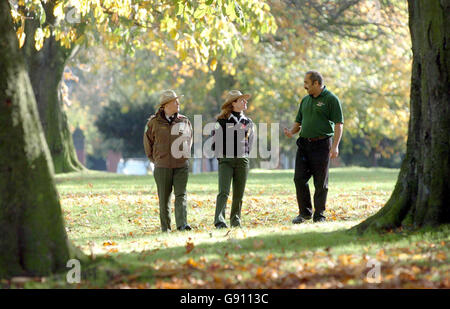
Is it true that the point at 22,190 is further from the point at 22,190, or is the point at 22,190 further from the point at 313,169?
the point at 313,169

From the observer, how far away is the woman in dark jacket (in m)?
11.6

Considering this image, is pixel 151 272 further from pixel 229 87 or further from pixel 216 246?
pixel 229 87

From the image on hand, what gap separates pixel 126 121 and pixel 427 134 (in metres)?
45.4

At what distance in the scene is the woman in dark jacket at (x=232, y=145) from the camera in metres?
11.6

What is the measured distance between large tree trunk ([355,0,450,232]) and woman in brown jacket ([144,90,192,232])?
316 cm

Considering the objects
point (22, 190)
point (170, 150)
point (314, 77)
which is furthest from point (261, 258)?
point (314, 77)

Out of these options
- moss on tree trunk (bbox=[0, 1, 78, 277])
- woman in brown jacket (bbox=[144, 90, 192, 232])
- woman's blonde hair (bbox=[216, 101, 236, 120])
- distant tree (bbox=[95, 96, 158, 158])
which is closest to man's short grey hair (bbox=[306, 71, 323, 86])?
woman's blonde hair (bbox=[216, 101, 236, 120])

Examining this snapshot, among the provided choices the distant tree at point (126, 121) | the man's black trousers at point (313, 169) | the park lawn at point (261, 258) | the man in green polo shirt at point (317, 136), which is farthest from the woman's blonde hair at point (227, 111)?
the distant tree at point (126, 121)

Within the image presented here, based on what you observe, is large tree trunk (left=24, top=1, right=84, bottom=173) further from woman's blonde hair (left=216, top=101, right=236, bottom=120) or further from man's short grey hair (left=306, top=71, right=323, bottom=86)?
man's short grey hair (left=306, top=71, right=323, bottom=86)

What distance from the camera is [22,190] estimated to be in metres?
7.26

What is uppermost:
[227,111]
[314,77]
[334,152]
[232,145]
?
[314,77]

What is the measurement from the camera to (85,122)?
71.9 m

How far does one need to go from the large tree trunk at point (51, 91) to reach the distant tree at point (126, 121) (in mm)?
25528

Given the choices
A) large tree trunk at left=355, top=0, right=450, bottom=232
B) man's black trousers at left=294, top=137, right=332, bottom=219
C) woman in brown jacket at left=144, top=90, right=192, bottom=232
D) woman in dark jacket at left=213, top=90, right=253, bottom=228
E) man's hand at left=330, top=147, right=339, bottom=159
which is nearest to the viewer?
large tree trunk at left=355, top=0, right=450, bottom=232
